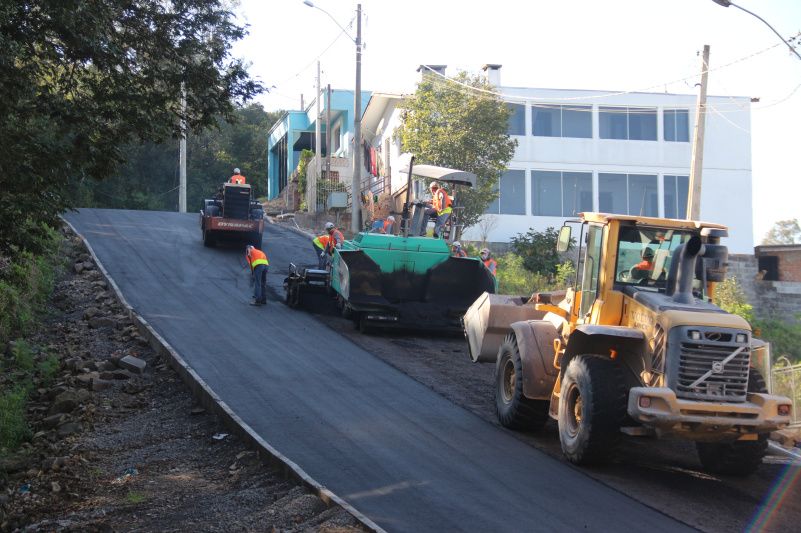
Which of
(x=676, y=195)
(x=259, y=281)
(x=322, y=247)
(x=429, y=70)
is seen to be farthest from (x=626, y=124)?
(x=259, y=281)

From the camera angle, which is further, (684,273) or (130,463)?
(130,463)

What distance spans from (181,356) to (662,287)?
878 centimetres

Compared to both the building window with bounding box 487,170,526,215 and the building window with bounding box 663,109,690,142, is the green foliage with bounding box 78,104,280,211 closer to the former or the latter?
the building window with bounding box 487,170,526,215

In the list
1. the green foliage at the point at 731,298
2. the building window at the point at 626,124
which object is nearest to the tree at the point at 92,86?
the green foliage at the point at 731,298

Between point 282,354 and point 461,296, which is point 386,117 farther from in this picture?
point 282,354

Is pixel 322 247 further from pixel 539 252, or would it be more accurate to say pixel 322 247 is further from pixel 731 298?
pixel 731 298

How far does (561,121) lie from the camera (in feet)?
126

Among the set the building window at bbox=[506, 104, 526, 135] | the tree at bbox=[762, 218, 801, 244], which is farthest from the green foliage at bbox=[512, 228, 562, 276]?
the tree at bbox=[762, 218, 801, 244]

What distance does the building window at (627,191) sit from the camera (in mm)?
38094

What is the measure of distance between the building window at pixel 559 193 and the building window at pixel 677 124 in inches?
158

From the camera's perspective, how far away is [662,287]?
10484 mm

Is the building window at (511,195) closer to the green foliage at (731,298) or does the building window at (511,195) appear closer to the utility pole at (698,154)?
the green foliage at (731,298)

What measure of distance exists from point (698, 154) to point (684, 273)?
12.0 metres

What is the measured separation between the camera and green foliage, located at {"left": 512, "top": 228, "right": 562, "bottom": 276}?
105 ft
